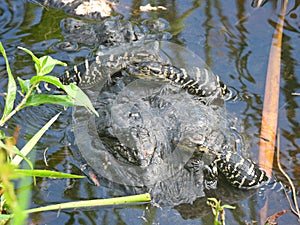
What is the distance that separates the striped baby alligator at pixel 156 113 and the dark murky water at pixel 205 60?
246 millimetres

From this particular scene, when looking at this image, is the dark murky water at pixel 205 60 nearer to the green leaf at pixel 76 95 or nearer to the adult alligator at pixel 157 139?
the adult alligator at pixel 157 139

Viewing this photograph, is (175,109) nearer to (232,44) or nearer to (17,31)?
(232,44)

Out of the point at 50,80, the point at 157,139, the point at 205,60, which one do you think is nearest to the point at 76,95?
the point at 50,80

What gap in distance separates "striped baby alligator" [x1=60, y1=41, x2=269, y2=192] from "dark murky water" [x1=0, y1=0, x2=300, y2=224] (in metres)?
0.25

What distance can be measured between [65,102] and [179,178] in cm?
164

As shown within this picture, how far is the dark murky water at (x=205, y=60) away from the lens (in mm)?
3963

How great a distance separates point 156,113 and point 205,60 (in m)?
1.59

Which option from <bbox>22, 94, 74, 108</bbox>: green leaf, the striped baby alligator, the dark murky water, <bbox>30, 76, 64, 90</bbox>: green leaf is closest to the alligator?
the striped baby alligator

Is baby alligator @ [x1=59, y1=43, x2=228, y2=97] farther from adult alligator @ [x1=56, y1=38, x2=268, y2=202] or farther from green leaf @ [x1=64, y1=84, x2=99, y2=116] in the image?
green leaf @ [x1=64, y1=84, x2=99, y2=116]

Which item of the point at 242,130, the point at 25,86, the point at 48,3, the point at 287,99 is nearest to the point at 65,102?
the point at 25,86

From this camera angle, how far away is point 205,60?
558 centimetres

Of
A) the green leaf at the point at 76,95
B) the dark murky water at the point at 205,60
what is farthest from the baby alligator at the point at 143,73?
the green leaf at the point at 76,95

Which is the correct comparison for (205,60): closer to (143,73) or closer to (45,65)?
(143,73)

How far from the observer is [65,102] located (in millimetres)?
→ 2734
